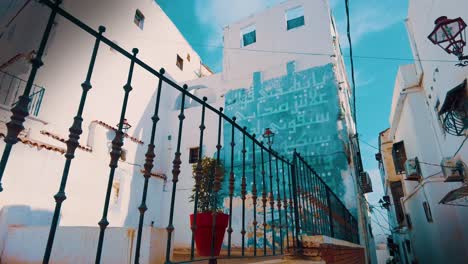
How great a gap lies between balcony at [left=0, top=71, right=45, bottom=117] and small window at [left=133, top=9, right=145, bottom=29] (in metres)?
6.67

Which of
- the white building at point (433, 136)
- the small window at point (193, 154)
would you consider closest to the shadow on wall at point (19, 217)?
the small window at point (193, 154)

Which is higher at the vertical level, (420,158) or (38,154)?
(420,158)

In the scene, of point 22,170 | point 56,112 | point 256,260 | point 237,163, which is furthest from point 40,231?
point 237,163

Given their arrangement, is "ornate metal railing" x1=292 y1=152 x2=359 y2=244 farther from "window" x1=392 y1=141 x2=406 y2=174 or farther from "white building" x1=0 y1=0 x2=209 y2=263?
"window" x1=392 y1=141 x2=406 y2=174

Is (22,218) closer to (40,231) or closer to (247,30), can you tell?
(40,231)

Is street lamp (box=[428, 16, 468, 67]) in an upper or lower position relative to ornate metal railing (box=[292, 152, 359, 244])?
upper

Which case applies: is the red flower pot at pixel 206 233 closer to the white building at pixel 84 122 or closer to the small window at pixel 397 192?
the white building at pixel 84 122

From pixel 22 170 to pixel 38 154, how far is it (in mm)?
641

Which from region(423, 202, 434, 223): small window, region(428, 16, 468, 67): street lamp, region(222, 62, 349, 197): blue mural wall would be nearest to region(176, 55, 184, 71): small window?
region(222, 62, 349, 197): blue mural wall

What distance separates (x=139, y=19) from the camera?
1455 cm

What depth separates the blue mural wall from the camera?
9.55 meters

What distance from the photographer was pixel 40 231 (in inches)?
204

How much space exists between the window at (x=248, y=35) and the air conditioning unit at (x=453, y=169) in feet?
30.1

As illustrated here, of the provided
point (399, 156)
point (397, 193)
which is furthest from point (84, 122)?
point (397, 193)
